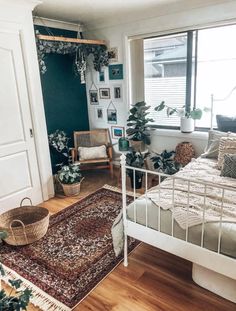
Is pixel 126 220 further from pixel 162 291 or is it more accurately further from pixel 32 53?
pixel 32 53

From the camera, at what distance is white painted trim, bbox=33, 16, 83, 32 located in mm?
3392

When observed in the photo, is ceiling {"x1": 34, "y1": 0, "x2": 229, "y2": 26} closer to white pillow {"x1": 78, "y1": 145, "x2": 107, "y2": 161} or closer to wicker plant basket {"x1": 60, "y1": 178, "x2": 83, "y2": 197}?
white pillow {"x1": 78, "y1": 145, "x2": 107, "y2": 161}

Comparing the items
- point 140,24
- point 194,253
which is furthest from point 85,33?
point 194,253

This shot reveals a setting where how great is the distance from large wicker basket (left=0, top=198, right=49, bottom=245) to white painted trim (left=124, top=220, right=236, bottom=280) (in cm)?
93

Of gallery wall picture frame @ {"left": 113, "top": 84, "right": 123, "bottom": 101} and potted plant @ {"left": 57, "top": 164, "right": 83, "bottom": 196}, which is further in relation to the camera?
gallery wall picture frame @ {"left": 113, "top": 84, "right": 123, "bottom": 101}

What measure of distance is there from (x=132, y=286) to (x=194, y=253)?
570 millimetres

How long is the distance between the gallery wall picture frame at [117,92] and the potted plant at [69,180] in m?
1.35

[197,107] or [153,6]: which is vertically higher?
[153,6]

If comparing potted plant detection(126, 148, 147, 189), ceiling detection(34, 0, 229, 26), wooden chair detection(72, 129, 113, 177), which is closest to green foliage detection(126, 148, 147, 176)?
potted plant detection(126, 148, 147, 189)

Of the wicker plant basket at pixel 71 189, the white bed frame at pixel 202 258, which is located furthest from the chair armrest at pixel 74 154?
the white bed frame at pixel 202 258

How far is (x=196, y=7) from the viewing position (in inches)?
118

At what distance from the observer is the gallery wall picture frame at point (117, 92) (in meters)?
3.94

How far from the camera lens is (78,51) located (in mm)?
3600

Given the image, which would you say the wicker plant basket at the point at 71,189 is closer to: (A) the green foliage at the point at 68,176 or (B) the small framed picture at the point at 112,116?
(A) the green foliage at the point at 68,176
